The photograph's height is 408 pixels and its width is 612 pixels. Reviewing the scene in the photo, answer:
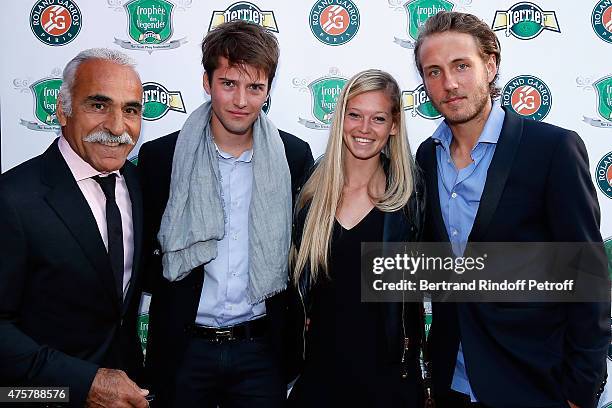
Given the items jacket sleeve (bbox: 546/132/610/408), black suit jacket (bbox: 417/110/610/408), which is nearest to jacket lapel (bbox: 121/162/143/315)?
black suit jacket (bbox: 417/110/610/408)

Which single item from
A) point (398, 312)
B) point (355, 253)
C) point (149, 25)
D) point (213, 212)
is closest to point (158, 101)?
point (149, 25)

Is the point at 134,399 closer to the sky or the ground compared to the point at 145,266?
closer to the ground

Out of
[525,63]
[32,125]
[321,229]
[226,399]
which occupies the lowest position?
[226,399]

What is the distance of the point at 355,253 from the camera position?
2.20 metres

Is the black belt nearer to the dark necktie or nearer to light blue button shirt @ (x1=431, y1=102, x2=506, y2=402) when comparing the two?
the dark necktie

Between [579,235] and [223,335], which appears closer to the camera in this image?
[579,235]

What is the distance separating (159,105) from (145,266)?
1.33 m

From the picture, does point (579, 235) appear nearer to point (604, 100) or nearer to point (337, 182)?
point (337, 182)

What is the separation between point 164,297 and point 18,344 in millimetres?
690

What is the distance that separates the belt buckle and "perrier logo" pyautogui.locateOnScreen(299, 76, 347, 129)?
153 centimetres

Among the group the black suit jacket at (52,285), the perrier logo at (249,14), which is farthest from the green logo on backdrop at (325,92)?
the black suit jacket at (52,285)

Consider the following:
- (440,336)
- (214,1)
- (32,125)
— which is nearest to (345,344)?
(440,336)

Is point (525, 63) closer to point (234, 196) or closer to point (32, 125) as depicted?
point (234, 196)

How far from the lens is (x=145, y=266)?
2.42 m
